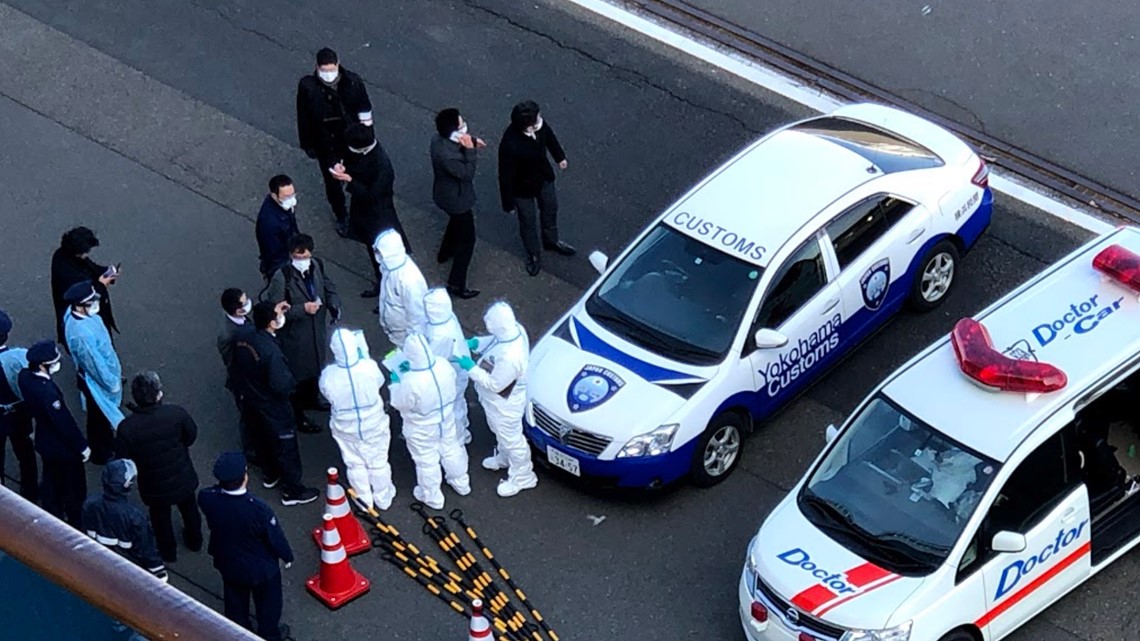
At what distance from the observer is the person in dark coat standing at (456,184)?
12445 mm

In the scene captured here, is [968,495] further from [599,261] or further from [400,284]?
[400,284]

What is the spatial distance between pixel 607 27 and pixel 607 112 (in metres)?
1.40

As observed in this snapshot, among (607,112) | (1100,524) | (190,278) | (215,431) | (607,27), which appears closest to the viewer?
(1100,524)

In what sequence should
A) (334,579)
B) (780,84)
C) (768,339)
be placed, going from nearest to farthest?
(334,579)
(768,339)
(780,84)

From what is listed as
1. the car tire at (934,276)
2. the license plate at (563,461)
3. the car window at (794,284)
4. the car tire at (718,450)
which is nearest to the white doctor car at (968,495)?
the car tire at (718,450)

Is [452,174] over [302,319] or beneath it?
over

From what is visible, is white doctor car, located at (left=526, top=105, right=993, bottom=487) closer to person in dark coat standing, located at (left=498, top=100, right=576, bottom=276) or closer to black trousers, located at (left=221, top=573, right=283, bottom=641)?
person in dark coat standing, located at (left=498, top=100, right=576, bottom=276)

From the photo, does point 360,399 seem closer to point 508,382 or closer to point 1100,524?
point 508,382

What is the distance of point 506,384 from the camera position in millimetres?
10883

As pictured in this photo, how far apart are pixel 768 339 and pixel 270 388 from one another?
336 centimetres

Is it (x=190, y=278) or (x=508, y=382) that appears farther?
(x=190, y=278)

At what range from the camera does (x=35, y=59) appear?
1540 centimetres

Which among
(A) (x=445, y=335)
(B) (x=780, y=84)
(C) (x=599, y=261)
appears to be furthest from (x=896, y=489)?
(B) (x=780, y=84)

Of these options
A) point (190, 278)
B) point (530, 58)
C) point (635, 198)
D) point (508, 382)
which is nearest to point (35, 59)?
point (190, 278)
